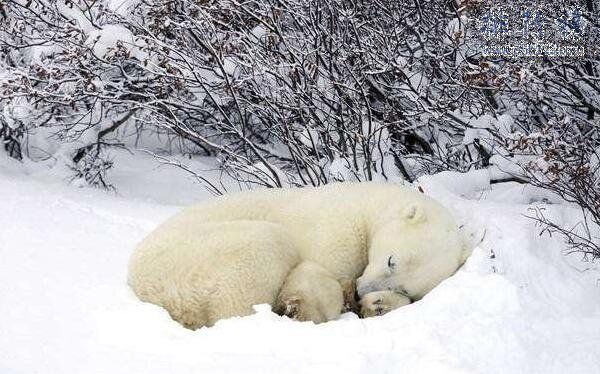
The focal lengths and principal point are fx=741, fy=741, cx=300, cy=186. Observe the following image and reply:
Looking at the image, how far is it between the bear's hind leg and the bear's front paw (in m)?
0.12

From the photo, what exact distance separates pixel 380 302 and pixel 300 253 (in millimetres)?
507

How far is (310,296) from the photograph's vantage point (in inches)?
141

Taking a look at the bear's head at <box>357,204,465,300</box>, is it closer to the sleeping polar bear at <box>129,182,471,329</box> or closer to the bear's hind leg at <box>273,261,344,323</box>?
the sleeping polar bear at <box>129,182,471,329</box>

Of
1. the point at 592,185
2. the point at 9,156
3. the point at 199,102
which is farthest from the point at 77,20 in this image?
the point at 592,185

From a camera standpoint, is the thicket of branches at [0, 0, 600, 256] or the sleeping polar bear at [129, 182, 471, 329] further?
the thicket of branches at [0, 0, 600, 256]

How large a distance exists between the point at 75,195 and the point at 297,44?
234 centimetres

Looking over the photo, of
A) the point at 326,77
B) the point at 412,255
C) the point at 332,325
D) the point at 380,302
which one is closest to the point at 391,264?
the point at 412,255

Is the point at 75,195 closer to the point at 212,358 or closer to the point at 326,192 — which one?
the point at 326,192

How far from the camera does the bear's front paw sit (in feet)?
12.3

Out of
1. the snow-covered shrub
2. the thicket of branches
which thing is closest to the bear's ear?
the thicket of branches

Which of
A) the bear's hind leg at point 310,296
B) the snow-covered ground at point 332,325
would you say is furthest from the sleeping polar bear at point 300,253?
the snow-covered ground at point 332,325

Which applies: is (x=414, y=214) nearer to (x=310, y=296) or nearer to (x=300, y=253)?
(x=300, y=253)

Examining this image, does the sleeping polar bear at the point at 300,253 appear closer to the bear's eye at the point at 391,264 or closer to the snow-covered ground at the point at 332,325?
the bear's eye at the point at 391,264

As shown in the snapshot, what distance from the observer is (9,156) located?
26.2 ft
